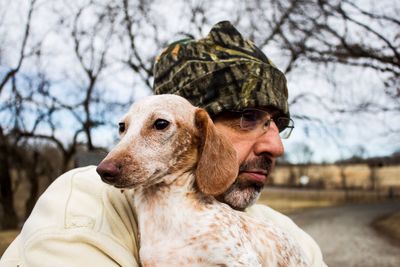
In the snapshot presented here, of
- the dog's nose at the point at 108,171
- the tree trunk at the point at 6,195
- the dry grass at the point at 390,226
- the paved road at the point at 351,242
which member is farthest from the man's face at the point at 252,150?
the dry grass at the point at 390,226

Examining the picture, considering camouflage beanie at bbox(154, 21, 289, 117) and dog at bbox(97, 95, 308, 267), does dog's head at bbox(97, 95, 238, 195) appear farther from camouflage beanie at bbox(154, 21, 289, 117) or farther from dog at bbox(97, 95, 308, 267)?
camouflage beanie at bbox(154, 21, 289, 117)

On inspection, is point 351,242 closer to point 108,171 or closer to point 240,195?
point 240,195

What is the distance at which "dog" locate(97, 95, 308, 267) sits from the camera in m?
1.71

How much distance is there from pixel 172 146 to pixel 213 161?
0.61 feet

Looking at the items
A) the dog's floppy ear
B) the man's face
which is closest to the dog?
the dog's floppy ear

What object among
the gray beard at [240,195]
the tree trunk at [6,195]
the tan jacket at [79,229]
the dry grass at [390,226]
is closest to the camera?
the tan jacket at [79,229]

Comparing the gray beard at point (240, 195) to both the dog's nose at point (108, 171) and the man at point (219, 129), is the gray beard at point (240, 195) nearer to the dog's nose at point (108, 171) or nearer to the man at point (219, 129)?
the man at point (219, 129)

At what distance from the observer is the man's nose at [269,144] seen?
2.42 metres

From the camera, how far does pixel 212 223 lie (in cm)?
179

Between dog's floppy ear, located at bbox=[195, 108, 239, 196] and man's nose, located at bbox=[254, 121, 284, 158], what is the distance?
47 cm

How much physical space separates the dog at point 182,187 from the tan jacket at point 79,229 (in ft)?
0.31

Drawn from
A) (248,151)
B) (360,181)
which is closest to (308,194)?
(360,181)

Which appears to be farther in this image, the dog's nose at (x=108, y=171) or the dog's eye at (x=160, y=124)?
the dog's eye at (x=160, y=124)

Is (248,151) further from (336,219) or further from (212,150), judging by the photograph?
(336,219)
